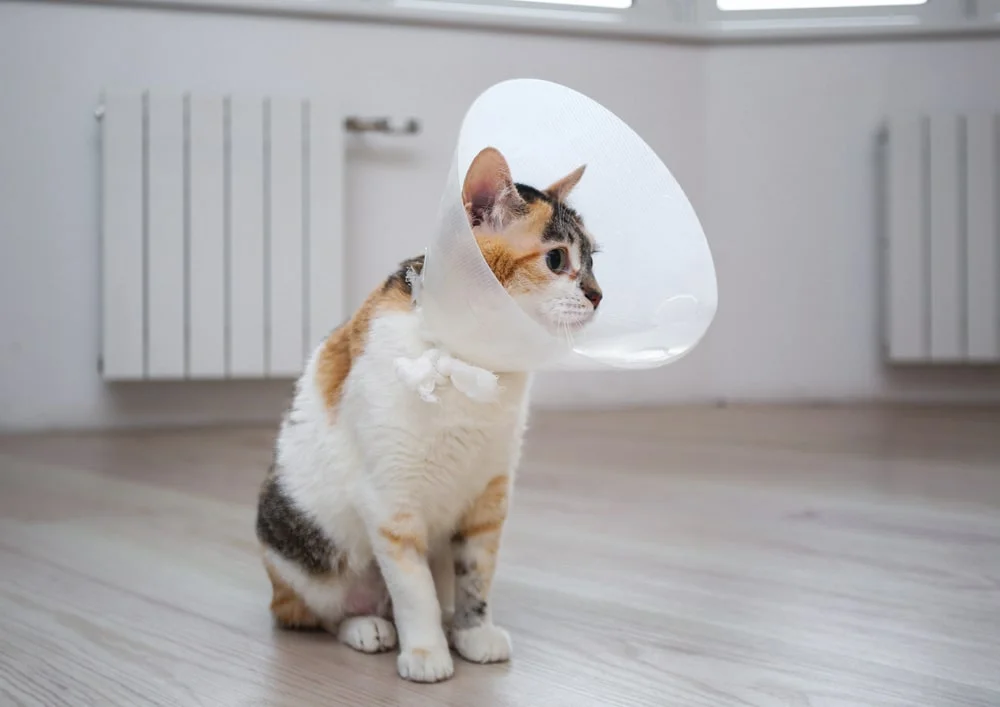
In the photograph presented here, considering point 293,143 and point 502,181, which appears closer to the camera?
point 502,181

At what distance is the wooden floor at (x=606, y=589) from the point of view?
881 mm

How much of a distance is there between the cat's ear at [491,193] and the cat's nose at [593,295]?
0.28 feet

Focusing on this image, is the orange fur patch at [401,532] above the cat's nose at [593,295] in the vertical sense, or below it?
below

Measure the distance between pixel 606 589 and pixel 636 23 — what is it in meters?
2.55

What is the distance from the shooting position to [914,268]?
3.29 metres

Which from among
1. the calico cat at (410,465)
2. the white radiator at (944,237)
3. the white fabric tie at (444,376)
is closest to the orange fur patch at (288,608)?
the calico cat at (410,465)

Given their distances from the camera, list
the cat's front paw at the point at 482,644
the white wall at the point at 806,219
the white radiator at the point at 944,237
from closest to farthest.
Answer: the cat's front paw at the point at 482,644
the white radiator at the point at 944,237
the white wall at the point at 806,219

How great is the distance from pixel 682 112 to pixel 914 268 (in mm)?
919

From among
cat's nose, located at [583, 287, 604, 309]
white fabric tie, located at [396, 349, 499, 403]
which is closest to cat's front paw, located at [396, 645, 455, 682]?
white fabric tie, located at [396, 349, 499, 403]

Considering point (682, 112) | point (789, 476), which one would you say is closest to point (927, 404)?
point (682, 112)

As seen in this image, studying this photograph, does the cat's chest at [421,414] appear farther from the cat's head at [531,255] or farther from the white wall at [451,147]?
the white wall at [451,147]

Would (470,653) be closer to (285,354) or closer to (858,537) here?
(858,537)

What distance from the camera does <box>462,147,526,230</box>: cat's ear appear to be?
82cm

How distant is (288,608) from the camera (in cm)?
103
